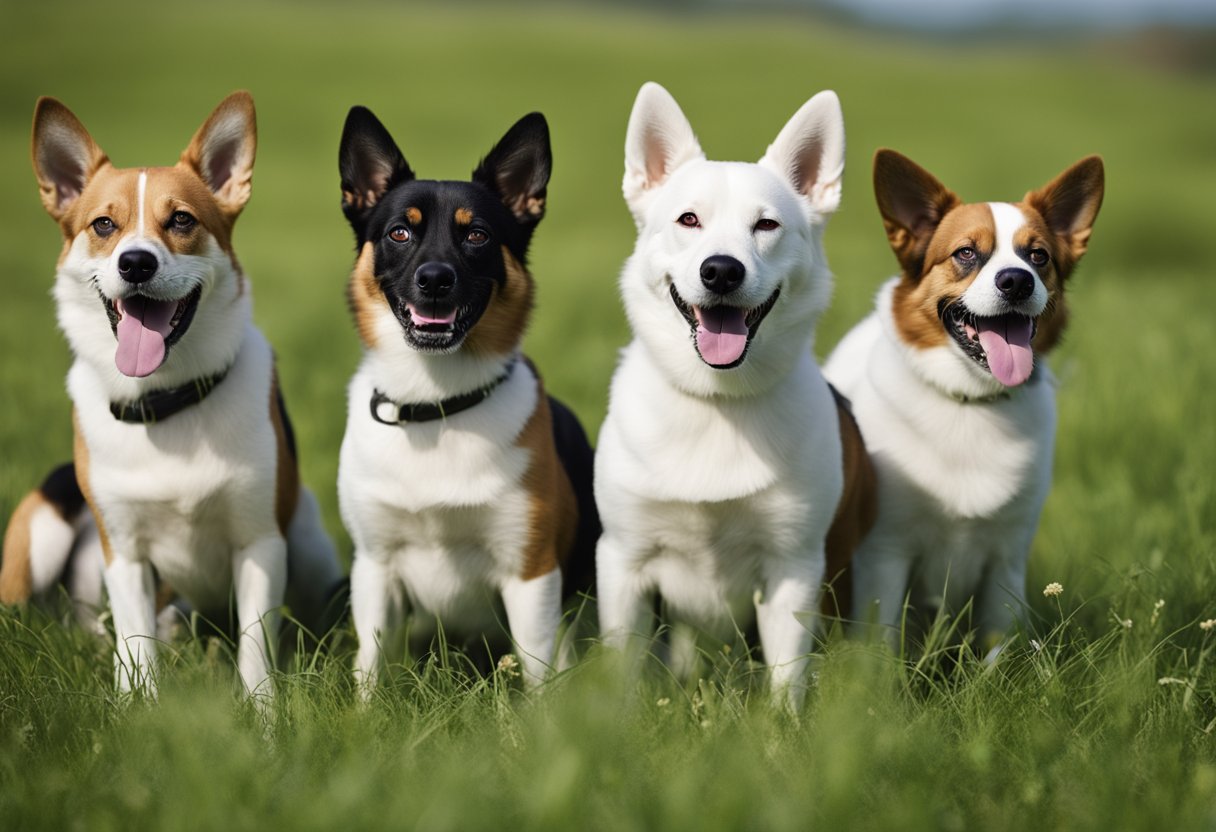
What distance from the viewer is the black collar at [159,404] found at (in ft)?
12.9

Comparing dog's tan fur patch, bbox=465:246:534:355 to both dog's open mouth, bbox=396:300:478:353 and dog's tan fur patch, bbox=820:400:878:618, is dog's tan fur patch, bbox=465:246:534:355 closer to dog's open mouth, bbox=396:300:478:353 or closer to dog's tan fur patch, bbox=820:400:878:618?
dog's open mouth, bbox=396:300:478:353

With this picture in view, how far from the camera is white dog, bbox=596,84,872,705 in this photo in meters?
3.76

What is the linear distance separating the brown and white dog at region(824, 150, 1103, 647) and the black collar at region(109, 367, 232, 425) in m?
2.46

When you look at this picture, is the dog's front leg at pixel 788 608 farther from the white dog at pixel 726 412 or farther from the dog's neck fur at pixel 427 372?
the dog's neck fur at pixel 427 372

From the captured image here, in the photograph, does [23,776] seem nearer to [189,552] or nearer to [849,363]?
[189,552]

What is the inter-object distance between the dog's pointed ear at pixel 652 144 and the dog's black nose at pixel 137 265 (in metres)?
1.60

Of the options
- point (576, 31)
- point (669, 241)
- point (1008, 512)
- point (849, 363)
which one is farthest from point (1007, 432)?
point (576, 31)

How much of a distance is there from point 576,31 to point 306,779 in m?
39.4

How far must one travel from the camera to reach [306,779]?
298cm

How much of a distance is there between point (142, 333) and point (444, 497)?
1132 millimetres

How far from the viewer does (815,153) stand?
4012 mm

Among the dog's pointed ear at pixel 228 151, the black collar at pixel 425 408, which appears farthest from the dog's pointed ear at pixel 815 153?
the dog's pointed ear at pixel 228 151

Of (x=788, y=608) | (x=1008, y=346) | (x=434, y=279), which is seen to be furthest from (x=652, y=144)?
(x=788, y=608)

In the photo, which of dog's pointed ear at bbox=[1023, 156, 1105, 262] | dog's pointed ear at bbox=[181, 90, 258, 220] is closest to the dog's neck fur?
dog's pointed ear at bbox=[181, 90, 258, 220]
